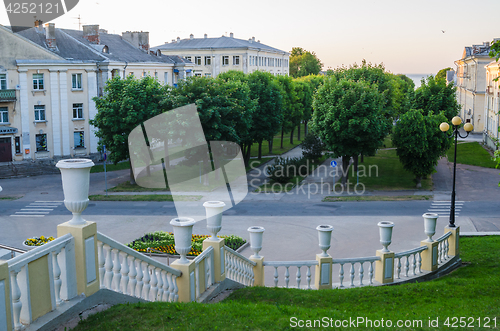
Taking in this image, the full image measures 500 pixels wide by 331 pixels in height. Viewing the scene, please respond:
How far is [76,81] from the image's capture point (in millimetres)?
44594

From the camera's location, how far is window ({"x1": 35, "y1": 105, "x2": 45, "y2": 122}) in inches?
1689

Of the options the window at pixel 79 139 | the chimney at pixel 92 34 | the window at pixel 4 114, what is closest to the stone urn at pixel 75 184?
the window at pixel 4 114

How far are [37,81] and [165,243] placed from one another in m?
28.2

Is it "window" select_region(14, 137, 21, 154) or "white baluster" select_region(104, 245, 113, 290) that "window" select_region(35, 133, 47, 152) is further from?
"white baluster" select_region(104, 245, 113, 290)

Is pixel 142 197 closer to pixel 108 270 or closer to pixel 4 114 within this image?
pixel 4 114

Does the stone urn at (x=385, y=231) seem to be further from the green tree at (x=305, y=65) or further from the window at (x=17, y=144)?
the green tree at (x=305, y=65)

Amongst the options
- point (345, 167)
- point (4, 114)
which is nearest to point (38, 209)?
point (4, 114)

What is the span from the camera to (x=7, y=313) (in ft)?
17.6

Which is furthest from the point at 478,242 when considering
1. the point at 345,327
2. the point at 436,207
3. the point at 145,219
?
the point at 145,219

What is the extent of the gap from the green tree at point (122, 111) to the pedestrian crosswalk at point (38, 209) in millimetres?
5806

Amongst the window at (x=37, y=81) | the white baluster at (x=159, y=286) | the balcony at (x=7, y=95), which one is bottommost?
the white baluster at (x=159, y=286)

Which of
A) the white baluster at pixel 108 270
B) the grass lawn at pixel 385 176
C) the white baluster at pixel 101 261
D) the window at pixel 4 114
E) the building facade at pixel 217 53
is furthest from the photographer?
the building facade at pixel 217 53

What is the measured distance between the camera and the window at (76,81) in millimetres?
44406

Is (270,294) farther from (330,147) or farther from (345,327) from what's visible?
(330,147)
